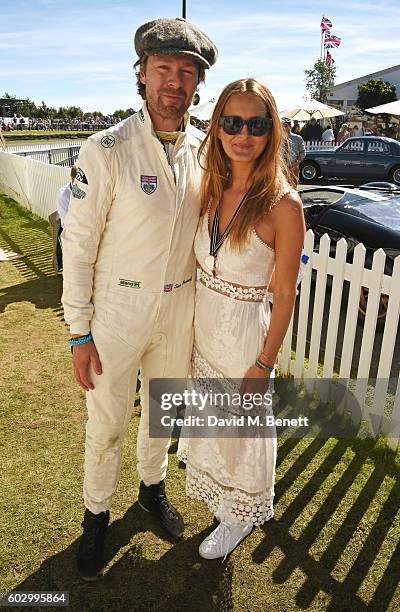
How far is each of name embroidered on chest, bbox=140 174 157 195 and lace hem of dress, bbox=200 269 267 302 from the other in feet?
1.51

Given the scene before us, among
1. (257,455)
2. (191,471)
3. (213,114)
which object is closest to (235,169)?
(213,114)

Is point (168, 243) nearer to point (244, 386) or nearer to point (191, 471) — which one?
point (244, 386)

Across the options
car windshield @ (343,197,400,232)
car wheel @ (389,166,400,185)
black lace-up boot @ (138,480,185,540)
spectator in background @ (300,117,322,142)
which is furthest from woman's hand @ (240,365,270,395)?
spectator in background @ (300,117,322,142)

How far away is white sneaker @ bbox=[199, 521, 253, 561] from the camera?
2.40 m

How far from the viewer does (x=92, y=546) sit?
2309 millimetres

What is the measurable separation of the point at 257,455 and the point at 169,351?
63cm

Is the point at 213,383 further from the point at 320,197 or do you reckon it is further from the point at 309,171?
the point at 309,171

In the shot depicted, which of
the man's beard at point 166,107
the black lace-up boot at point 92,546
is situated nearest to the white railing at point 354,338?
the man's beard at point 166,107

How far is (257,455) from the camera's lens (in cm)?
228

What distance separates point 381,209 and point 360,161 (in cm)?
973

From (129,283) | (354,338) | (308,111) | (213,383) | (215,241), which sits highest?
(308,111)

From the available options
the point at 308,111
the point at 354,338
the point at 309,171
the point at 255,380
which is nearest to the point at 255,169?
the point at 255,380

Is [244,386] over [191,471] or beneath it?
over

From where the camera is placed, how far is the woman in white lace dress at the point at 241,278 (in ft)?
6.57
